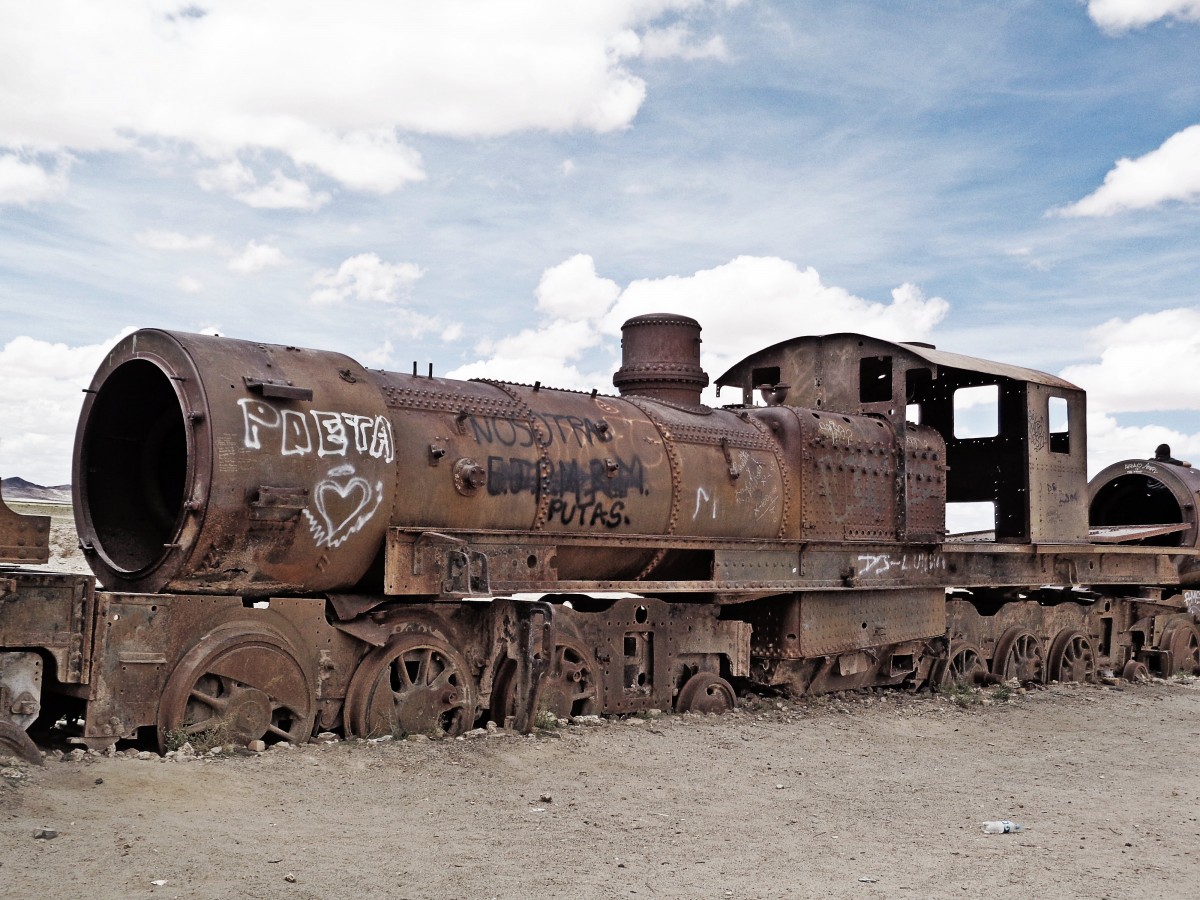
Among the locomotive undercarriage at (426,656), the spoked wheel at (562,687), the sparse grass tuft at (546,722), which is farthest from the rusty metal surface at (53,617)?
the sparse grass tuft at (546,722)

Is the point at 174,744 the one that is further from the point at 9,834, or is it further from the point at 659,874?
the point at 659,874

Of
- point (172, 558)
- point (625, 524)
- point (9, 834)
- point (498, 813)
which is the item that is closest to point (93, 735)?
point (172, 558)

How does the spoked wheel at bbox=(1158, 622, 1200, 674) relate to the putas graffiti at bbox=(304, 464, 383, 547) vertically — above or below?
below

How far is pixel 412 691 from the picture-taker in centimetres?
847

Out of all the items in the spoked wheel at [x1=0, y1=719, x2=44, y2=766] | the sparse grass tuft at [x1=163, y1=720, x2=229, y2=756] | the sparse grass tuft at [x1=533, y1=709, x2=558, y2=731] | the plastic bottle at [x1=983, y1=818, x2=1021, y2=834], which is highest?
the spoked wheel at [x1=0, y1=719, x2=44, y2=766]

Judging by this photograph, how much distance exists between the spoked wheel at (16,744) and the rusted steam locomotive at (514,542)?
0.03 m

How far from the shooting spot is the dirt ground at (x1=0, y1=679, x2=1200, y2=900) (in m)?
5.40

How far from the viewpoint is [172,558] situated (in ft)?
24.8

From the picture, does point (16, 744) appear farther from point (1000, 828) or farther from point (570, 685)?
point (1000, 828)

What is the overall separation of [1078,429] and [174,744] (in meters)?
11.0

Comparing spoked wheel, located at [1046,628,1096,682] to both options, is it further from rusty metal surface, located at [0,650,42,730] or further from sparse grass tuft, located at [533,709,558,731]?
rusty metal surface, located at [0,650,42,730]

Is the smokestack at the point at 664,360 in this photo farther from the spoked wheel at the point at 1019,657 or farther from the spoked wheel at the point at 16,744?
the spoked wheel at the point at 16,744

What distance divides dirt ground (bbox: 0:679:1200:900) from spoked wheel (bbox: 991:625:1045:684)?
13.3 feet

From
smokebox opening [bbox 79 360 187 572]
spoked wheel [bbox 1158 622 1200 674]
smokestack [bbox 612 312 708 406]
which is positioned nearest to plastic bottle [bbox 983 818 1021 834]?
smokestack [bbox 612 312 708 406]
